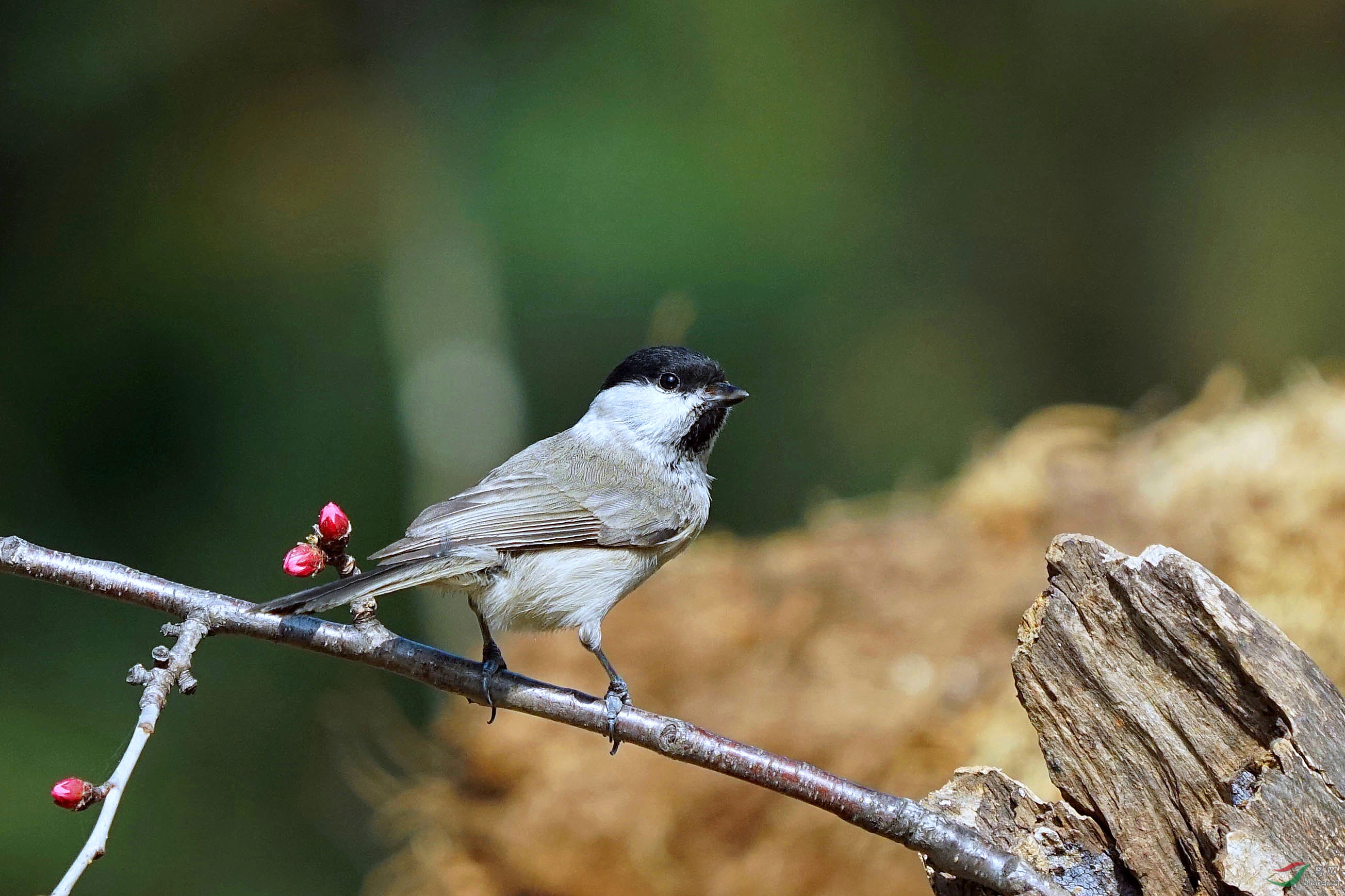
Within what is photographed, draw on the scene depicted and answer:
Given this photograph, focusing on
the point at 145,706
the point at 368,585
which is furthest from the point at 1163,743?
the point at 145,706

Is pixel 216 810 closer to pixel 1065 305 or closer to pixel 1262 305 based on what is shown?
pixel 1065 305

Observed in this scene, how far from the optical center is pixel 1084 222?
495 cm

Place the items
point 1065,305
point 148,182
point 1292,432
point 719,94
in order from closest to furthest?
point 1292,432
point 148,182
point 719,94
point 1065,305

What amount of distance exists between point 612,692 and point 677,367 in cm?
72

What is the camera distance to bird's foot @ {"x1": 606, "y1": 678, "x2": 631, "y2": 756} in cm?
135

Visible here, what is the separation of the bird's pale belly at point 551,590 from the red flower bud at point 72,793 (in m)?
0.71

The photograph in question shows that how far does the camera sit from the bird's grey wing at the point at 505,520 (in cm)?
163

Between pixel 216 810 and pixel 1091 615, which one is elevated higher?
pixel 1091 615

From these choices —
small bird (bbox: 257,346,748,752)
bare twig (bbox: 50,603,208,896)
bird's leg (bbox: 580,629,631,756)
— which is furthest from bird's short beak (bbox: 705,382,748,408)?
bare twig (bbox: 50,603,208,896)

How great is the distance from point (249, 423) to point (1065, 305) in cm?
343

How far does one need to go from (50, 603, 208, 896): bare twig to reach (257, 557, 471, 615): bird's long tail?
0.08 meters

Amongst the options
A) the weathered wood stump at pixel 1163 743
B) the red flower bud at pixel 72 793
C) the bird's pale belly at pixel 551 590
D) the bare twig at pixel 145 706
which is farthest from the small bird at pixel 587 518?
the weathered wood stump at pixel 1163 743

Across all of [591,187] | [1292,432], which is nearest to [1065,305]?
[591,187]

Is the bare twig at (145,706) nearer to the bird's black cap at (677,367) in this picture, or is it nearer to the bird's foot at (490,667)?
the bird's foot at (490,667)
